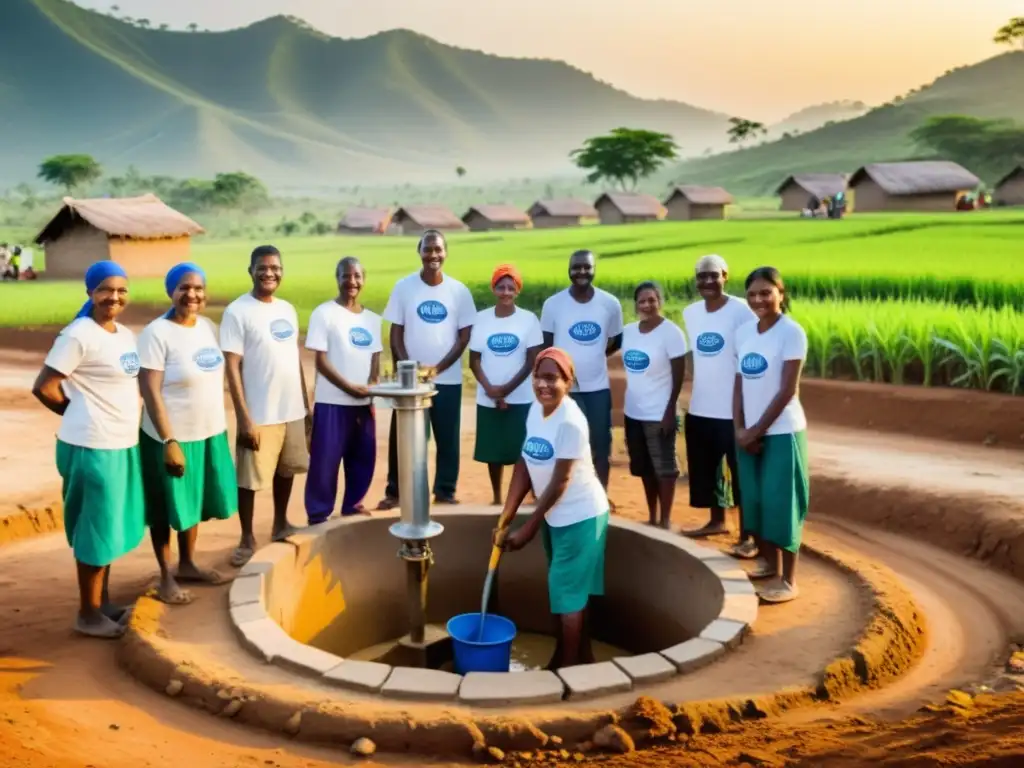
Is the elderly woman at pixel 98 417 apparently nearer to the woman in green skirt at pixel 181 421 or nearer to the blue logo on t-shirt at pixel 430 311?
the woman in green skirt at pixel 181 421

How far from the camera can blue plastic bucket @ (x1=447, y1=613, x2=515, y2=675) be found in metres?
3.91

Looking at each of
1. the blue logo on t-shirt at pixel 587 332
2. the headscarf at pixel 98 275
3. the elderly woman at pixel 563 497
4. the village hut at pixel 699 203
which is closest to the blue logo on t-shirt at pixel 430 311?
the blue logo on t-shirt at pixel 587 332

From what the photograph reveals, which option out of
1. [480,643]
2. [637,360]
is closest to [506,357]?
[637,360]

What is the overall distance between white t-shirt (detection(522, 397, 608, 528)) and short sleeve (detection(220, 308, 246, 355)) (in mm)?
1477

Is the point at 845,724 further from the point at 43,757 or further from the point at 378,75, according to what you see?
the point at 378,75

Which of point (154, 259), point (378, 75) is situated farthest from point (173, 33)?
point (154, 259)

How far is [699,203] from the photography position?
32.6 meters

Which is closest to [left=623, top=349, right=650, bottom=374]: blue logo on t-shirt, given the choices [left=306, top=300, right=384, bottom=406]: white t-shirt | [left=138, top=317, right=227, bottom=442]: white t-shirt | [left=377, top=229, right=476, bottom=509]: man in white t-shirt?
[left=377, top=229, right=476, bottom=509]: man in white t-shirt

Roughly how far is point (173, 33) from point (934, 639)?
167m

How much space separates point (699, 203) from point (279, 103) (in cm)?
13344

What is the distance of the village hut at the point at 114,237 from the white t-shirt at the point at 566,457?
16.0 m

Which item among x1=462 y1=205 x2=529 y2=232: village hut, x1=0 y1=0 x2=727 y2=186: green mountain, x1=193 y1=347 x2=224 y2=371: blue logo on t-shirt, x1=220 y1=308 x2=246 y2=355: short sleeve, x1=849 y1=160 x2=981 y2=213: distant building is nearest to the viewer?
x1=193 y1=347 x2=224 y2=371: blue logo on t-shirt

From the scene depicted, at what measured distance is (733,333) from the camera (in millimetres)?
4559

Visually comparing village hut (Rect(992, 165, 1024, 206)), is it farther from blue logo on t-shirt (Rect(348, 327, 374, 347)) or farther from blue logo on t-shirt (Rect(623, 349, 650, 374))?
blue logo on t-shirt (Rect(348, 327, 374, 347))
